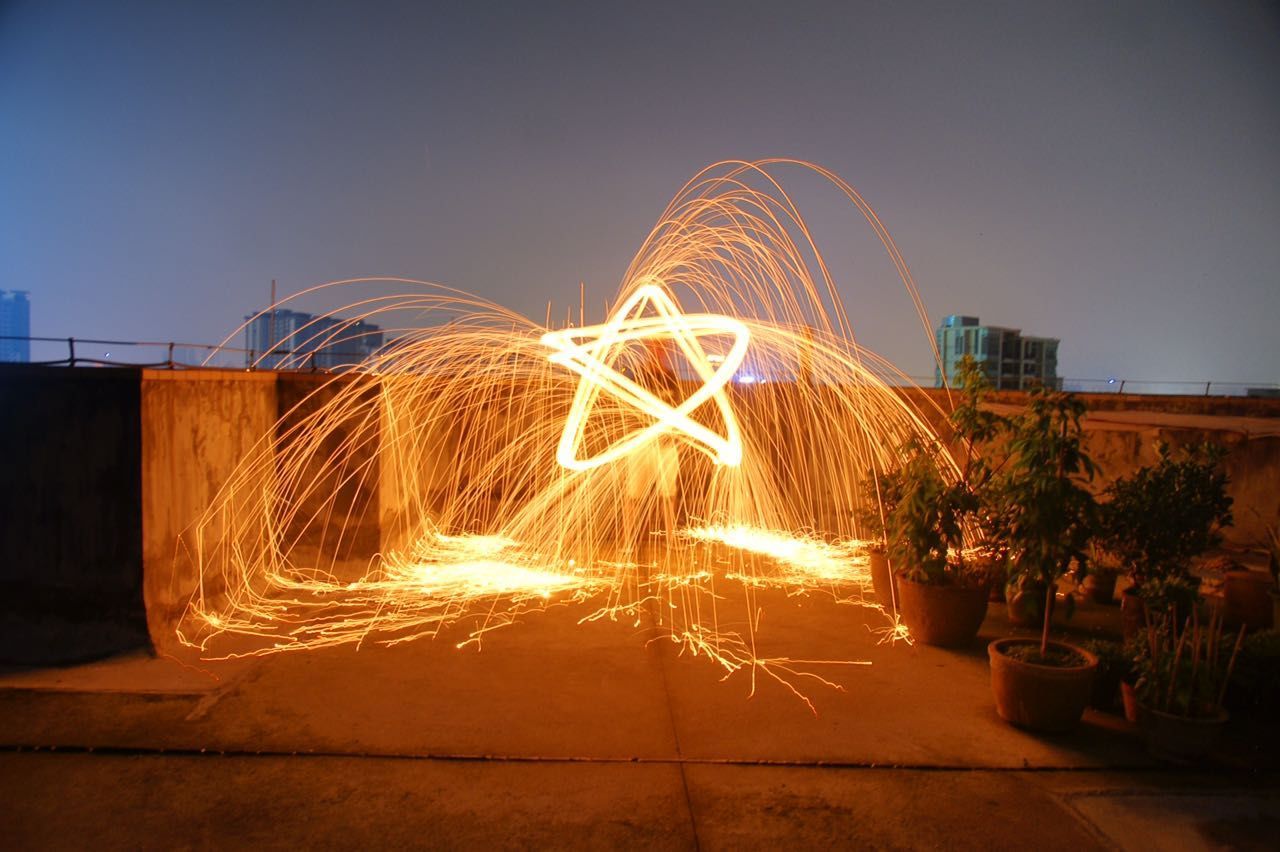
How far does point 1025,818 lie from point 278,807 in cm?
344

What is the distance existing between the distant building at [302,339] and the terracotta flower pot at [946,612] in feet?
16.4

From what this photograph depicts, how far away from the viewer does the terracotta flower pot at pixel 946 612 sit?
20.1ft

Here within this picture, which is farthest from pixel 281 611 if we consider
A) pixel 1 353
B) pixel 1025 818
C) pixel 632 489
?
pixel 1 353

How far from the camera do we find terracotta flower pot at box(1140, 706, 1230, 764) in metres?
4.18

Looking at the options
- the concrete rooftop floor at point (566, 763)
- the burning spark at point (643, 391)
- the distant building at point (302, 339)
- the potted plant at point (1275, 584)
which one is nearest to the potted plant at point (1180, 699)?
the concrete rooftop floor at point (566, 763)

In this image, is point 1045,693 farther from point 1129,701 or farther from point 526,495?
point 526,495

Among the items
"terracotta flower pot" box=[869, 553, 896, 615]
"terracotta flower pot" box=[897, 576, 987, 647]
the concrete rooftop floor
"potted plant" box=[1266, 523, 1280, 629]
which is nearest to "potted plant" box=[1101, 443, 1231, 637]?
"potted plant" box=[1266, 523, 1280, 629]

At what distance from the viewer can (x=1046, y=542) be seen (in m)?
4.59

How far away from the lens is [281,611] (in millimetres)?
6695

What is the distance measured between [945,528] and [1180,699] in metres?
1.89

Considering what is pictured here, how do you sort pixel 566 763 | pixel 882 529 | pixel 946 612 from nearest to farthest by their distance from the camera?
1. pixel 566 763
2. pixel 946 612
3. pixel 882 529

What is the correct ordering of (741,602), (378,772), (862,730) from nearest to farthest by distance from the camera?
(378,772) → (862,730) → (741,602)

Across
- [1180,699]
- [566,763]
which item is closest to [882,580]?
[1180,699]

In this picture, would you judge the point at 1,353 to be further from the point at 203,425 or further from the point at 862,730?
the point at 862,730
